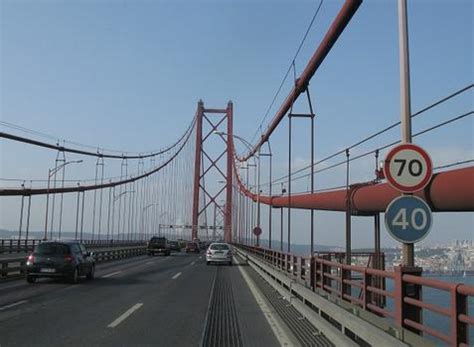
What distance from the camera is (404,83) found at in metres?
9.52

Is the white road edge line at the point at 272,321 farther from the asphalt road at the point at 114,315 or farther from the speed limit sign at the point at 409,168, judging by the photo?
the speed limit sign at the point at 409,168

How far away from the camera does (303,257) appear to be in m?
17.0

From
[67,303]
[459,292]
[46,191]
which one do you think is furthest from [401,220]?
[46,191]

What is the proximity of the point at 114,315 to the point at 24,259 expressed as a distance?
13.1 m

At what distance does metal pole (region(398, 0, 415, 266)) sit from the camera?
851 centimetres

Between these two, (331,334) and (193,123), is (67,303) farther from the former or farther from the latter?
(193,123)

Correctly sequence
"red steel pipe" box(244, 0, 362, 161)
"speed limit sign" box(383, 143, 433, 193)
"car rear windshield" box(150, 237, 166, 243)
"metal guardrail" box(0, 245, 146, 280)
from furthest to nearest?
"car rear windshield" box(150, 237, 166, 243), "metal guardrail" box(0, 245, 146, 280), "red steel pipe" box(244, 0, 362, 161), "speed limit sign" box(383, 143, 433, 193)

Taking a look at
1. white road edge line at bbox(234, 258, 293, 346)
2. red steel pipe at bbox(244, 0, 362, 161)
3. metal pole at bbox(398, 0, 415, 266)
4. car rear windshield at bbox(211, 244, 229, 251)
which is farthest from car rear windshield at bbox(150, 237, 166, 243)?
metal pole at bbox(398, 0, 415, 266)

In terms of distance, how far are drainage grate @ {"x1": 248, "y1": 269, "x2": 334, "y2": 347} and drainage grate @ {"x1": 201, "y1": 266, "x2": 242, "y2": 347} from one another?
3.41 feet

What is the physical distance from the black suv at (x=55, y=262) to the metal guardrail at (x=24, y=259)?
1444mm

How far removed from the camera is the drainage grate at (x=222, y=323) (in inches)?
403

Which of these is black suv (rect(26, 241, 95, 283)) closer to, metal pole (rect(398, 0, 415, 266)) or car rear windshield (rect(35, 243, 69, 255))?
car rear windshield (rect(35, 243, 69, 255))

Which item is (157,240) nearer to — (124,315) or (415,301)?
(124,315)

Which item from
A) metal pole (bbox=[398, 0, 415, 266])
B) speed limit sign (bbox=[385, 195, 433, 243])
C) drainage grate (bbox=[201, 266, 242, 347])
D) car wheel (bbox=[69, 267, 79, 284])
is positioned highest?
metal pole (bbox=[398, 0, 415, 266])
